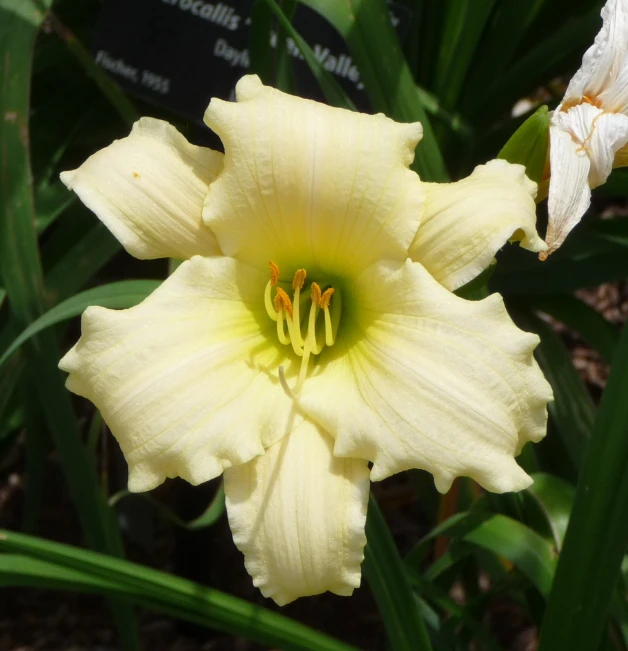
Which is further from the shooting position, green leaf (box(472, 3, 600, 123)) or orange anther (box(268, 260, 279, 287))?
green leaf (box(472, 3, 600, 123))

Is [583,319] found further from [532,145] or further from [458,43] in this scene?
[532,145]

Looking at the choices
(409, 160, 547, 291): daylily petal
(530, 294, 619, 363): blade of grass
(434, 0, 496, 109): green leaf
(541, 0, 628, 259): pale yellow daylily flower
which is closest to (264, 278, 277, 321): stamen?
(409, 160, 547, 291): daylily petal

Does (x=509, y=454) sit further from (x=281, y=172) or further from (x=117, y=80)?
(x=117, y=80)

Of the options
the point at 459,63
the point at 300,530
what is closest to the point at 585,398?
the point at 459,63

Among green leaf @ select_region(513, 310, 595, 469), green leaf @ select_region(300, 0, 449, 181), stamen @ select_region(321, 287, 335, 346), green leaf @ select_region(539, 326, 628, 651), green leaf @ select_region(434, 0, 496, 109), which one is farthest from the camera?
green leaf @ select_region(513, 310, 595, 469)

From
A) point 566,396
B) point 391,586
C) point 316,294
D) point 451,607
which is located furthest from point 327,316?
point 566,396

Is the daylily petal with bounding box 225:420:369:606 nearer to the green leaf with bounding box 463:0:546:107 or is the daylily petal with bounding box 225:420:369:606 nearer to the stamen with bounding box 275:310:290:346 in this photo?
the stamen with bounding box 275:310:290:346
